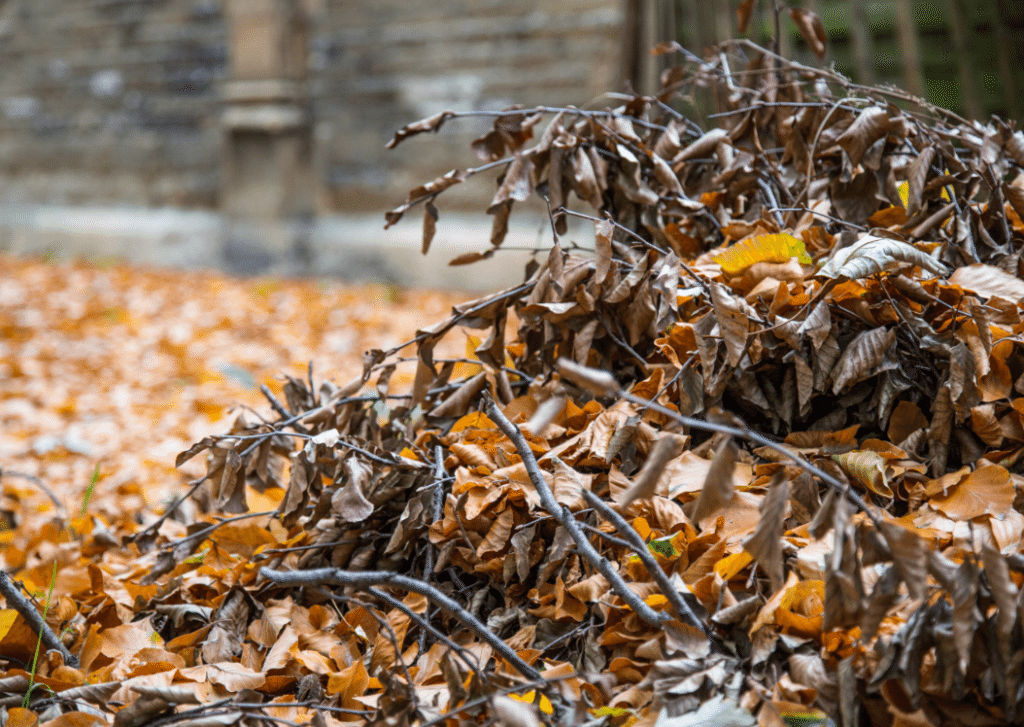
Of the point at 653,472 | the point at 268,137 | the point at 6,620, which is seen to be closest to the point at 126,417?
the point at 6,620

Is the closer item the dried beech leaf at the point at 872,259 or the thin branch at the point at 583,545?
the thin branch at the point at 583,545

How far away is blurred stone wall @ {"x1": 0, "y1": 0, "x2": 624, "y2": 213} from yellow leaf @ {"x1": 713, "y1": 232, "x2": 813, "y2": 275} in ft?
10.8

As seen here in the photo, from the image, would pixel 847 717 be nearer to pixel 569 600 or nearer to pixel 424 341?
pixel 569 600

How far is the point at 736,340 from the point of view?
1.07 metres

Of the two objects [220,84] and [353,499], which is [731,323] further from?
[220,84]

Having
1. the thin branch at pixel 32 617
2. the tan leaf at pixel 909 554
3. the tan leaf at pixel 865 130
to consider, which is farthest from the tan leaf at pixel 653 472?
the thin branch at pixel 32 617

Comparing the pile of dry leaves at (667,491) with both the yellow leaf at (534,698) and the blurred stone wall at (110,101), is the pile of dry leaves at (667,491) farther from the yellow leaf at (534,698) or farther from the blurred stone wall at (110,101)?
the blurred stone wall at (110,101)

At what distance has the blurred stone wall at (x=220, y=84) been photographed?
512 cm

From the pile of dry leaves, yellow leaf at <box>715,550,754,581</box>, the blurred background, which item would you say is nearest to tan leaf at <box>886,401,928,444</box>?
the pile of dry leaves

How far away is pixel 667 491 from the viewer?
113 centimetres

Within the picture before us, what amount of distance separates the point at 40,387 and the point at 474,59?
344 cm

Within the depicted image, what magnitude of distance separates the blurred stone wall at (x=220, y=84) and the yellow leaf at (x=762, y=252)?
130 inches

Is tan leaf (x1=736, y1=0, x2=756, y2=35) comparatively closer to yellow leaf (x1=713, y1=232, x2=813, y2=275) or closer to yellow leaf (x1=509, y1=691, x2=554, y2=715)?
yellow leaf (x1=713, y1=232, x2=813, y2=275)

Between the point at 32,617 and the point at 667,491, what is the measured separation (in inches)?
38.3
